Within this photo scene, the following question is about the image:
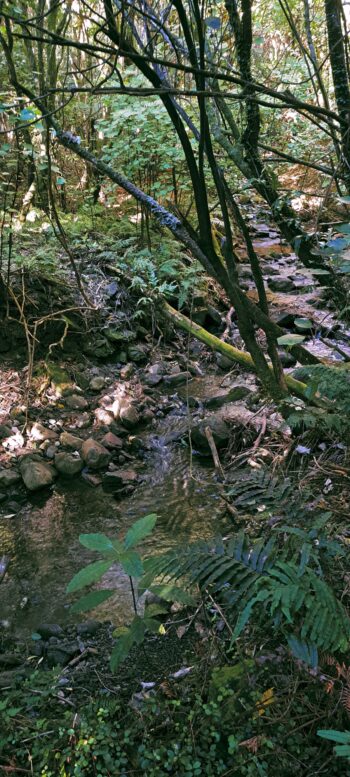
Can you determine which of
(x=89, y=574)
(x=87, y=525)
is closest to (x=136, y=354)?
(x=87, y=525)

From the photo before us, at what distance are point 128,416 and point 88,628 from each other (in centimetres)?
262

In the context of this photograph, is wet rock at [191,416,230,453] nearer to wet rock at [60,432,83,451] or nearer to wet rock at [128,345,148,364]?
wet rock at [60,432,83,451]

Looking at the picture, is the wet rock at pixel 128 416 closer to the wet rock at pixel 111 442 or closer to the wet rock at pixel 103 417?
the wet rock at pixel 103 417

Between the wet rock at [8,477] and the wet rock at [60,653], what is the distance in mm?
2025

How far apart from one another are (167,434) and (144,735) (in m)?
3.33

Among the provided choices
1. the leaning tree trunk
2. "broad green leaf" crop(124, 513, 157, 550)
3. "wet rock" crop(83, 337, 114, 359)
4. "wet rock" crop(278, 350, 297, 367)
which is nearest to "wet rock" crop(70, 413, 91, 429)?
"wet rock" crop(83, 337, 114, 359)

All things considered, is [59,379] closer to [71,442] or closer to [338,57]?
[71,442]

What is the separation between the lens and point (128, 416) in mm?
5281

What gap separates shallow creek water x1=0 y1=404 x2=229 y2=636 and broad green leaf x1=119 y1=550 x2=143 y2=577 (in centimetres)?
106

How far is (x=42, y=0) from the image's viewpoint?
6055mm

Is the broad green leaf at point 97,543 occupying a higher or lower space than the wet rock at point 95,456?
higher

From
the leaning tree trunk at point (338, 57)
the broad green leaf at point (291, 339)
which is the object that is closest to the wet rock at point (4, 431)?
the broad green leaf at point (291, 339)

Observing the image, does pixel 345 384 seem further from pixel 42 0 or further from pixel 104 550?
pixel 42 0

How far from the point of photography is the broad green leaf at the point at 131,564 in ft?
6.70
